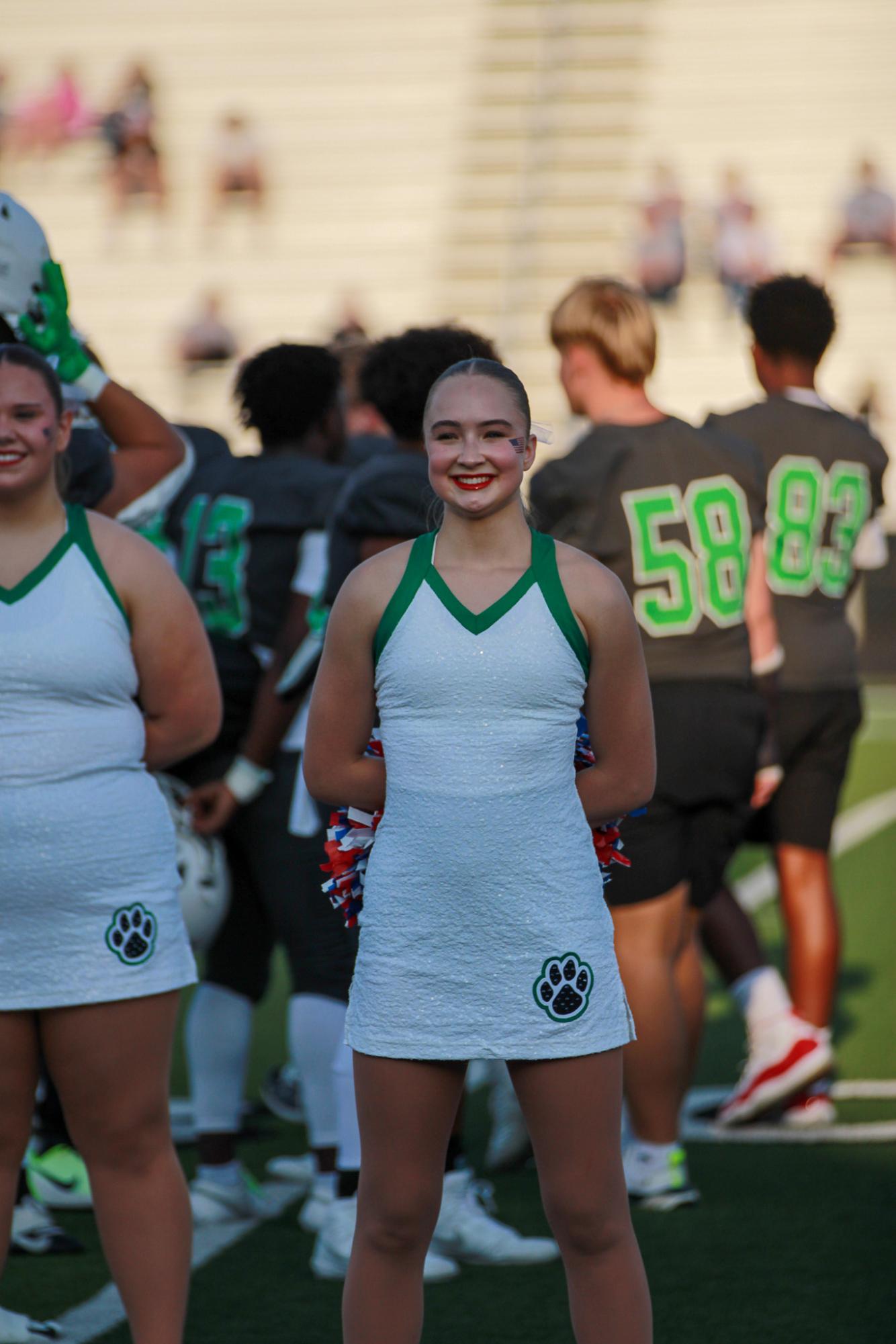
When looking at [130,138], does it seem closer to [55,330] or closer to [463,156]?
[463,156]

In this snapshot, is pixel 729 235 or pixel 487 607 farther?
pixel 729 235

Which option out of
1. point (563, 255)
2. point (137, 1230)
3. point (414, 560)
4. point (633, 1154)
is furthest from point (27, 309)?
point (563, 255)

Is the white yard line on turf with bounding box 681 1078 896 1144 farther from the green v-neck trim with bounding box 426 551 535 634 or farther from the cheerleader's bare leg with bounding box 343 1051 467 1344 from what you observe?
the green v-neck trim with bounding box 426 551 535 634

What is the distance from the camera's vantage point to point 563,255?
2477cm

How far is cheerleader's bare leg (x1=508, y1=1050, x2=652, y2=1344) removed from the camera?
9.29 feet

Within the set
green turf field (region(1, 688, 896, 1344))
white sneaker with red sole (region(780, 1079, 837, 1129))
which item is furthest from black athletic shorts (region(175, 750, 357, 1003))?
white sneaker with red sole (region(780, 1079, 837, 1129))

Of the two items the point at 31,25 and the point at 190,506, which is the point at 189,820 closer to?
the point at 190,506

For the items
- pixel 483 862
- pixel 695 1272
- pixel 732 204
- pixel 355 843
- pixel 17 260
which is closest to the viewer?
pixel 483 862

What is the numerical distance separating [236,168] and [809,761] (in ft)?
68.4

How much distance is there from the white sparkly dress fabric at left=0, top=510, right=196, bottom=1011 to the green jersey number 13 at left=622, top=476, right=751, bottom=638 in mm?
1674

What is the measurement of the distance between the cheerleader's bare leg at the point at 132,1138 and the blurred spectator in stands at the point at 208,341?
817 inches

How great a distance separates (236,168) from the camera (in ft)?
82.1

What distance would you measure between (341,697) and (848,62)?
23.7 m

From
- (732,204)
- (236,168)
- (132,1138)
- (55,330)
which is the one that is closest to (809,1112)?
(132,1138)
